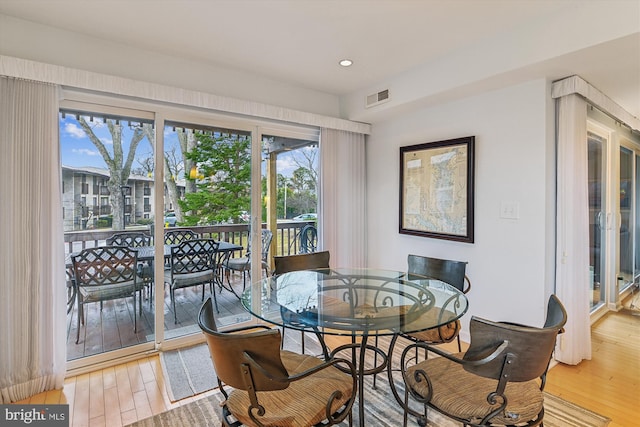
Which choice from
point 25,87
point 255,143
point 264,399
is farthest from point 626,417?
point 25,87

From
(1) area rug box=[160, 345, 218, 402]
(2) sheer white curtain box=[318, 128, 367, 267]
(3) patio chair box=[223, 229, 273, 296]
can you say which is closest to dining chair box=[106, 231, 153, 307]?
(1) area rug box=[160, 345, 218, 402]

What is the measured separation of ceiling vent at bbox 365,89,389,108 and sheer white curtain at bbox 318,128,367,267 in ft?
1.57

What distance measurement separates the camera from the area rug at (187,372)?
2314mm

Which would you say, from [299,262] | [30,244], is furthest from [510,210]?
[30,244]

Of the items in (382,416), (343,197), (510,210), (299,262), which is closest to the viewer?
(382,416)

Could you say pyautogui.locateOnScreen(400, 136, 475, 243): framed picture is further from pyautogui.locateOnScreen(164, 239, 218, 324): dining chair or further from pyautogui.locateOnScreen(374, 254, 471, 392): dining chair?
pyautogui.locateOnScreen(164, 239, 218, 324): dining chair

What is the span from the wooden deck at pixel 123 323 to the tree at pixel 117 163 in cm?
73

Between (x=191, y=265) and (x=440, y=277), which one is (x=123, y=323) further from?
(x=440, y=277)

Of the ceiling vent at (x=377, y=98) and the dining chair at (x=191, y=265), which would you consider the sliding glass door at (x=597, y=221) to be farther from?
the dining chair at (x=191, y=265)

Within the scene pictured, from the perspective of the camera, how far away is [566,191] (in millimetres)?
2590

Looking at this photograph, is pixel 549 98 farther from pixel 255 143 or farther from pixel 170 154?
pixel 170 154

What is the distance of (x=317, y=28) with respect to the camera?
2.43 meters

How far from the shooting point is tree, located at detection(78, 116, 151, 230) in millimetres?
2701

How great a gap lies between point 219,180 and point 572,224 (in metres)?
3.11
